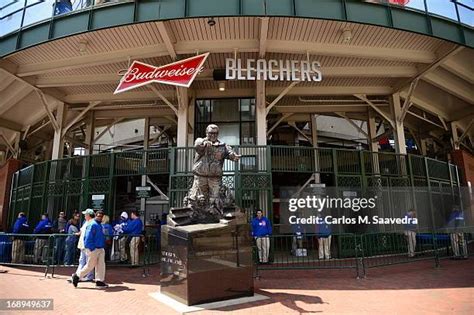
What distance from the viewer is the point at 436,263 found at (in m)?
10.4

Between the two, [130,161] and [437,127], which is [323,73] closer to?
[130,161]

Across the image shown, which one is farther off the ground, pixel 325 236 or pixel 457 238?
pixel 325 236

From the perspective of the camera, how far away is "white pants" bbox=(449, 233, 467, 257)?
11938 mm

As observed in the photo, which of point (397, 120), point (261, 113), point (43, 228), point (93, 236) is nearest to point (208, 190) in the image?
point (93, 236)

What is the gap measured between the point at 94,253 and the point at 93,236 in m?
0.41

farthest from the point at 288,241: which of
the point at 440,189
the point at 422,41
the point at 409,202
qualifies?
the point at 422,41

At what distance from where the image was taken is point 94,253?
820 cm

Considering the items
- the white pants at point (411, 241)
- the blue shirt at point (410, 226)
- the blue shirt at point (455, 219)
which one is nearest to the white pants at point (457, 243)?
the blue shirt at point (455, 219)

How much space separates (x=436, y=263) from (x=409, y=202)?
3875mm

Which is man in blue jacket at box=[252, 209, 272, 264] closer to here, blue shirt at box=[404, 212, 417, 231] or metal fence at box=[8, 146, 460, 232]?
metal fence at box=[8, 146, 460, 232]

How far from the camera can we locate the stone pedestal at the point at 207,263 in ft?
20.8

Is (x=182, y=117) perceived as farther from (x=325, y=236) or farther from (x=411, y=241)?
(x=411, y=241)

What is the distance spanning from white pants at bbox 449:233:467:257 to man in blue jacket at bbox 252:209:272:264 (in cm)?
657

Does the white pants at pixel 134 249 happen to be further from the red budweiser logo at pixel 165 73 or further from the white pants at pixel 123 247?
the red budweiser logo at pixel 165 73
